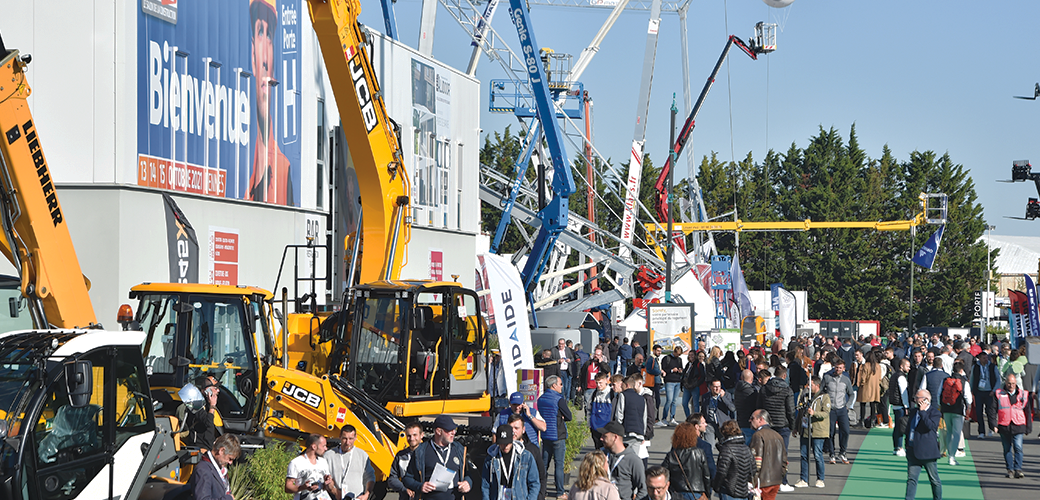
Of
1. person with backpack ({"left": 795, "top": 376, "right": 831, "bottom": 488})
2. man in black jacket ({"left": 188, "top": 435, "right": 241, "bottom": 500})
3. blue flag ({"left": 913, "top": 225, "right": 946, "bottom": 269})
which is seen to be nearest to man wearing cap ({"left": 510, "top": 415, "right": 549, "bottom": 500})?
man in black jacket ({"left": 188, "top": 435, "right": 241, "bottom": 500})

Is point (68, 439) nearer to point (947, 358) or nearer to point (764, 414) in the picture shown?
point (764, 414)

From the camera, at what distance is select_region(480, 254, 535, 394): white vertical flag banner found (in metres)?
14.4

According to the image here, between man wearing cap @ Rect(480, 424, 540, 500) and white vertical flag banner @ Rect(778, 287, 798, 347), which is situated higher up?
white vertical flag banner @ Rect(778, 287, 798, 347)

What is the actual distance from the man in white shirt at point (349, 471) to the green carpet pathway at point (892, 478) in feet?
23.6

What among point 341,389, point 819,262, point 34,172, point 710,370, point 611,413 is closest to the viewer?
point 34,172

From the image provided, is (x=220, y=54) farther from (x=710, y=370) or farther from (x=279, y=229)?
(x=710, y=370)

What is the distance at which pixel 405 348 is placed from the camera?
1364 cm

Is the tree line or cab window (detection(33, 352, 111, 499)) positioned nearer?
cab window (detection(33, 352, 111, 499))

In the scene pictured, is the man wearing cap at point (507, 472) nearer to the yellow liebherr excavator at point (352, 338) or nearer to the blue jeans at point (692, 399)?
the yellow liebherr excavator at point (352, 338)

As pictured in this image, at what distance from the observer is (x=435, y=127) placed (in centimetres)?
3075

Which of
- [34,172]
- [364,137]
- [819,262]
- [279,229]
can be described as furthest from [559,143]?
[819,262]

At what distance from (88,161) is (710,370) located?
11.8 meters

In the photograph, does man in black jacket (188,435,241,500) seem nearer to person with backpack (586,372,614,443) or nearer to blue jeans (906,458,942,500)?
person with backpack (586,372,614,443)

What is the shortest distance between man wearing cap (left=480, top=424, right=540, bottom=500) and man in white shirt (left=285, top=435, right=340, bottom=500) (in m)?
1.37
